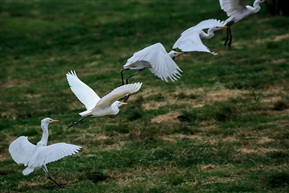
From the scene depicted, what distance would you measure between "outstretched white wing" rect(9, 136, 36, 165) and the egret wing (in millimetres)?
289

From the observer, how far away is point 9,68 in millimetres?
A: 19922

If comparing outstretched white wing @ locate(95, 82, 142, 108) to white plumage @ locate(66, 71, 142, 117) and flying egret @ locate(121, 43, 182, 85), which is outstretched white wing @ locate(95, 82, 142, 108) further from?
flying egret @ locate(121, 43, 182, 85)

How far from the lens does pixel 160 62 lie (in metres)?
9.59

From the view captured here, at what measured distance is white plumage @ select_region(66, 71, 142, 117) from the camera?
8.79m

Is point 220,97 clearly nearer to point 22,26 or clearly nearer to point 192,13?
point 192,13

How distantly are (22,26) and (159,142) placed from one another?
51.6 feet

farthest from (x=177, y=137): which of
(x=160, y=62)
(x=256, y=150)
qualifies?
(x=160, y=62)

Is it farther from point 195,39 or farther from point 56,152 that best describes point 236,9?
point 56,152

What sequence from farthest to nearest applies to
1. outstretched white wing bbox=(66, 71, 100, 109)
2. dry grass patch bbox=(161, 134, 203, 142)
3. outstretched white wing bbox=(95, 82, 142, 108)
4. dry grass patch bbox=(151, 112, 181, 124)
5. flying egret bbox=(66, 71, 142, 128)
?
dry grass patch bbox=(151, 112, 181, 124), dry grass patch bbox=(161, 134, 203, 142), outstretched white wing bbox=(66, 71, 100, 109), flying egret bbox=(66, 71, 142, 128), outstretched white wing bbox=(95, 82, 142, 108)

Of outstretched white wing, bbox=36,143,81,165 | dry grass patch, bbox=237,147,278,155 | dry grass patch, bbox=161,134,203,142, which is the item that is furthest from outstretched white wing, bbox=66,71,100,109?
dry grass patch, bbox=237,147,278,155

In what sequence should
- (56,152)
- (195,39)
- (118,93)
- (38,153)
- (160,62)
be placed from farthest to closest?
(195,39) → (160,62) → (38,153) → (118,93) → (56,152)

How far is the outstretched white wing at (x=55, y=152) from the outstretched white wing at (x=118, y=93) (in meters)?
0.86

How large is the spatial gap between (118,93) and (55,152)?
1.09 m

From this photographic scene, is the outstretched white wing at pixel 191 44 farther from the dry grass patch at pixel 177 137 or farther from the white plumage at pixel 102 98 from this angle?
the dry grass patch at pixel 177 137
